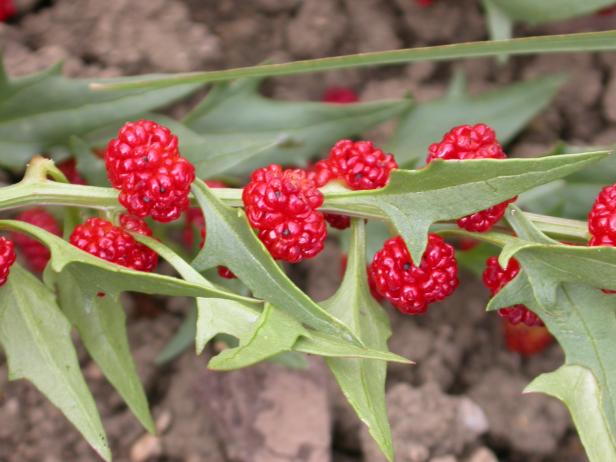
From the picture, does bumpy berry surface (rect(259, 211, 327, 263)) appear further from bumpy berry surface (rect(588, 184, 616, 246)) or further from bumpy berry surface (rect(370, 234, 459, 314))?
bumpy berry surface (rect(588, 184, 616, 246))

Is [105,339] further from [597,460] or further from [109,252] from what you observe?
[597,460]

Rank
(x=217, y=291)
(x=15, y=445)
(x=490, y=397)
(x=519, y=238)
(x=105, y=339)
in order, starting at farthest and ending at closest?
(x=490, y=397) < (x=15, y=445) < (x=105, y=339) < (x=519, y=238) < (x=217, y=291)

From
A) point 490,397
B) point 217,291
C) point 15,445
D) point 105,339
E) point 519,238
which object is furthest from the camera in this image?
point 490,397

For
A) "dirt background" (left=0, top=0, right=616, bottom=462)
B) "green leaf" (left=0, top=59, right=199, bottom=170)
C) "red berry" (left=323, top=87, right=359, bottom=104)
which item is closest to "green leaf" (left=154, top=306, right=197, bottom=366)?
"dirt background" (left=0, top=0, right=616, bottom=462)

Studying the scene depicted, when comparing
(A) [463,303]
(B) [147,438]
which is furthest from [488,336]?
(B) [147,438]

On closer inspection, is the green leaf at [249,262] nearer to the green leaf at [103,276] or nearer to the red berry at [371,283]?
the green leaf at [103,276]

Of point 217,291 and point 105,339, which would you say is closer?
point 217,291

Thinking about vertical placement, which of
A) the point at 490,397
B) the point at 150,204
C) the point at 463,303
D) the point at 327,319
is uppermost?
the point at 150,204
